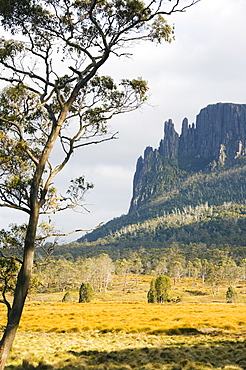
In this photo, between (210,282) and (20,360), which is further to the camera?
(210,282)

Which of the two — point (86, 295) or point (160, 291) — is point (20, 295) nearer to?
point (160, 291)

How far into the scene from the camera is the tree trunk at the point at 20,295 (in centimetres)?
807

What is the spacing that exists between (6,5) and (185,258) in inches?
6065

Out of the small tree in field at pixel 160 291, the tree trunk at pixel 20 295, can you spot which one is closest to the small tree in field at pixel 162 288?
the small tree in field at pixel 160 291

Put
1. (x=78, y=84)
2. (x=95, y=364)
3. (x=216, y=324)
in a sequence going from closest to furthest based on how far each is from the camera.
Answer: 1. (x=78, y=84)
2. (x=95, y=364)
3. (x=216, y=324)

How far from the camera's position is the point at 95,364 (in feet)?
38.4

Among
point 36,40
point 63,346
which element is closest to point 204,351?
point 63,346

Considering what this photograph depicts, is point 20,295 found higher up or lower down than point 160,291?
higher up

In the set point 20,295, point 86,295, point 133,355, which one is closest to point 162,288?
point 86,295

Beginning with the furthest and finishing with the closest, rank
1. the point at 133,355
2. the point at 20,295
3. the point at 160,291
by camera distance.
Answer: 1. the point at 160,291
2. the point at 133,355
3. the point at 20,295

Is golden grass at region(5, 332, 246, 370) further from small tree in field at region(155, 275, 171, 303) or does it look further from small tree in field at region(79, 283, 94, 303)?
small tree in field at region(79, 283, 94, 303)

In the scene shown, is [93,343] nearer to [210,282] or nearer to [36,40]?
[36,40]

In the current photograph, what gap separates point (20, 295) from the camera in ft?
27.9

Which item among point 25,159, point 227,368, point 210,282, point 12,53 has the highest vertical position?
point 12,53
